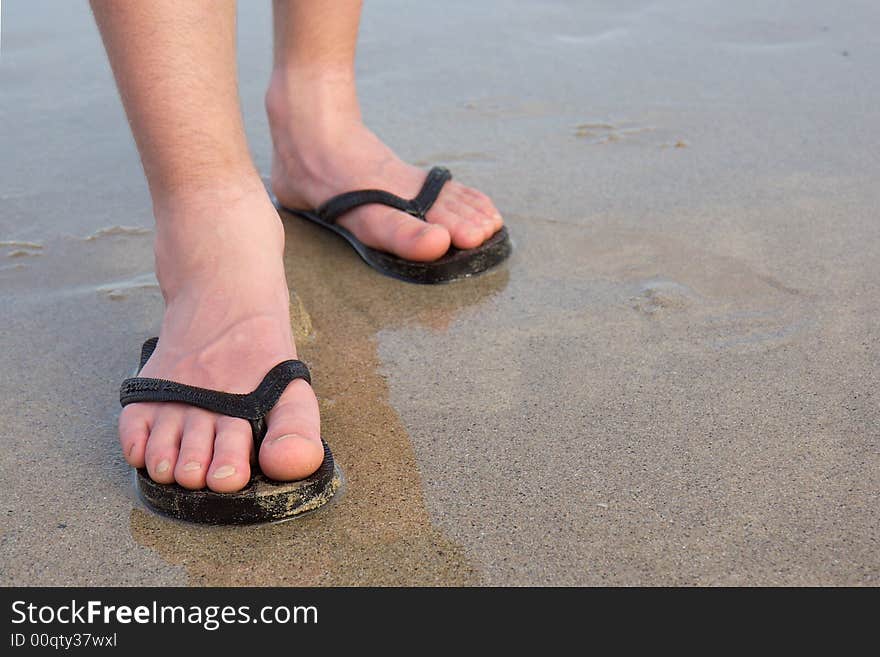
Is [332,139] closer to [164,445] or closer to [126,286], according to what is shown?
[126,286]

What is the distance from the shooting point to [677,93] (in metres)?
2.83

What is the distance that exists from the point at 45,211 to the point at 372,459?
48.7 inches

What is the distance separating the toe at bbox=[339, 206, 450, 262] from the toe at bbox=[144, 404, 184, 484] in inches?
26.8

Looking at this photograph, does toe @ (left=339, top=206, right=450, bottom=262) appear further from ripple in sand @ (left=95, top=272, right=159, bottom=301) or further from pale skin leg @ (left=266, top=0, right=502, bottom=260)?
ripple in sand @ (left=95, top=272, right=159, bottom=301)

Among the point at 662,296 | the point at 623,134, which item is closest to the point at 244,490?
the point at 662,296

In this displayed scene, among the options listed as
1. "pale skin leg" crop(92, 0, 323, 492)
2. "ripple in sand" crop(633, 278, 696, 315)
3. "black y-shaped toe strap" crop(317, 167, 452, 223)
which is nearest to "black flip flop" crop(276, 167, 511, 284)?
"black y-shaped toe strap" crop(317, 167, 452, 223)

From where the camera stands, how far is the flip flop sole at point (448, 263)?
197cm

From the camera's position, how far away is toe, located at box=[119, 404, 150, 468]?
137 cm

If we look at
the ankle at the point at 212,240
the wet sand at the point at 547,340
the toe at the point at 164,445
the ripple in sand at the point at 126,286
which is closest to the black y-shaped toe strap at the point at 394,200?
the wet sand at the point at 547,340

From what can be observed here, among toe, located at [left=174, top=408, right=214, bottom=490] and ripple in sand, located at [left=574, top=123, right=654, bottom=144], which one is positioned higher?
toe, located at [left=174, top=408, right=214, bottom=490]

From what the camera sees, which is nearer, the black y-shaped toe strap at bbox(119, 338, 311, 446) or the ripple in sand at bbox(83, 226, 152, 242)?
the black y-shaped toe strap at bbox(119, 338, 311, 446)

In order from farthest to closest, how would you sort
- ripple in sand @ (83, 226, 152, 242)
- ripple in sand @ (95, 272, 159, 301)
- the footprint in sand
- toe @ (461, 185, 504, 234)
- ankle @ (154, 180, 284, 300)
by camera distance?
the footprint in sand
ripple in sand @ (83, 226, 152, 242)
toe @ (461, 185, 504, 234)
ripple in sand @ (95, 272, 159, 301)
ankle @ (154, 180, 284, 300)

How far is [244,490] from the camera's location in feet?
4.28

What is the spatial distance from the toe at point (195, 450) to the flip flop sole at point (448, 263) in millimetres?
681
